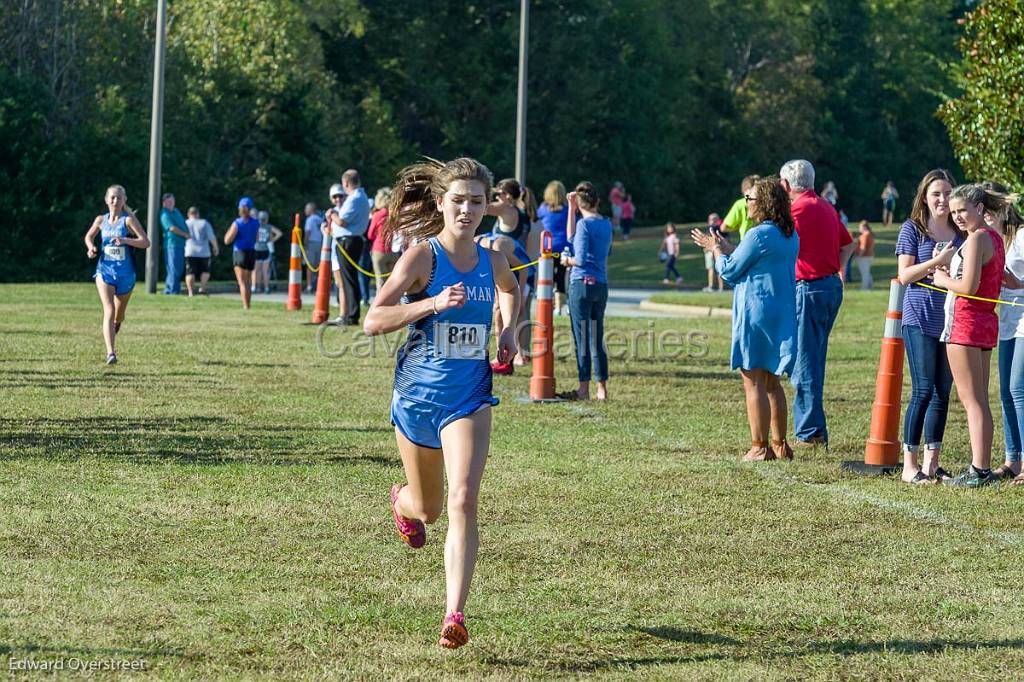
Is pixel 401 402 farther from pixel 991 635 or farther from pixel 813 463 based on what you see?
pixel 813 463

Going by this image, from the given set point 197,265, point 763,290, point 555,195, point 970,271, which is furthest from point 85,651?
point 197,265

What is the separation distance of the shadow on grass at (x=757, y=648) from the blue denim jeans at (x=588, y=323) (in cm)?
756

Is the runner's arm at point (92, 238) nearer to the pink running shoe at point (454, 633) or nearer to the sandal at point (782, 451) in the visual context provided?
the sandal at point (782, 451)

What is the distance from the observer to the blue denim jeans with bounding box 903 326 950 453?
1001 centimetres

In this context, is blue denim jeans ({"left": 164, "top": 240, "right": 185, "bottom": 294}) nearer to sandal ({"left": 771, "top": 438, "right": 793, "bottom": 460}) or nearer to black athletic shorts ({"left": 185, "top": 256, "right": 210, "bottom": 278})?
black athletic shorts ({"left": 185, "top": 256, "right": 210, "bottom": 278})

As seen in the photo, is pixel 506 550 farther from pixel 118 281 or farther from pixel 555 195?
pixel 555 195

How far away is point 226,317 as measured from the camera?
23594 millimetres

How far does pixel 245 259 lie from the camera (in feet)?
87.4

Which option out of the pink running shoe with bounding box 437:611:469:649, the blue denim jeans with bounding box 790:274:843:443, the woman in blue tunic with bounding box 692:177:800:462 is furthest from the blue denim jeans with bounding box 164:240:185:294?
the pink running shoe with bounding box 437:611:469:649

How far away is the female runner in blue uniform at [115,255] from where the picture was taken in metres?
15.9

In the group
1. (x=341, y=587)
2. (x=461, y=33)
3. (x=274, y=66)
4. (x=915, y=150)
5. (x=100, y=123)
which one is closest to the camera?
(x=341, y=587)

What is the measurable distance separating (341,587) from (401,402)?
112 centimetres

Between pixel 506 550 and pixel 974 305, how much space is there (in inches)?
144

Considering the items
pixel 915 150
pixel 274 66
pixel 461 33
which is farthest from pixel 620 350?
pixel 915 150
